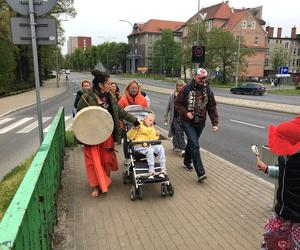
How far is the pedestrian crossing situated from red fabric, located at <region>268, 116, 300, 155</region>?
11623 millimetres

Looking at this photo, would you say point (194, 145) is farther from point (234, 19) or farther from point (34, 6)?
point (234, 19)

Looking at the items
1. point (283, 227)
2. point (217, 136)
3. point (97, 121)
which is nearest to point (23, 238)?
point (283, 227)

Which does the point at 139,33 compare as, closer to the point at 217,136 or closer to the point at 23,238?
the point at 217,136

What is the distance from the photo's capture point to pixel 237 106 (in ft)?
78.2

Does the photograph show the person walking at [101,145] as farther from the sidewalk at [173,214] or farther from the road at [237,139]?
the road at [237,139]

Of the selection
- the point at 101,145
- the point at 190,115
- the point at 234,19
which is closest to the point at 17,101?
the point at 101,145

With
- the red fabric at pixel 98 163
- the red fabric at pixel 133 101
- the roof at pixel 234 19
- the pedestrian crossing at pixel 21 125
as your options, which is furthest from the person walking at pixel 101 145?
the roof at pixel 234 19

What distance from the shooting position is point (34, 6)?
5.08m

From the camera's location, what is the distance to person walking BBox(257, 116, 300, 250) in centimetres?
232

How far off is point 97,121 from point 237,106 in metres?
19.6

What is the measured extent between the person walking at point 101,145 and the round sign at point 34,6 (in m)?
A: 1.16

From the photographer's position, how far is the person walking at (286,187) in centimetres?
232

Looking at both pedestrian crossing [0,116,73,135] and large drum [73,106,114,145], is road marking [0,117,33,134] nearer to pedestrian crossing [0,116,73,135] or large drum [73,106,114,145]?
pedestrian crossing [0,116,73,135]

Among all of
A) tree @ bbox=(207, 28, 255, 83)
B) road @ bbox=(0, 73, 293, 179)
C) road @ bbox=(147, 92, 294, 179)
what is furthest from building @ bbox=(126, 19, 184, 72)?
road @ bbox=(147, 92, 294, 179)
